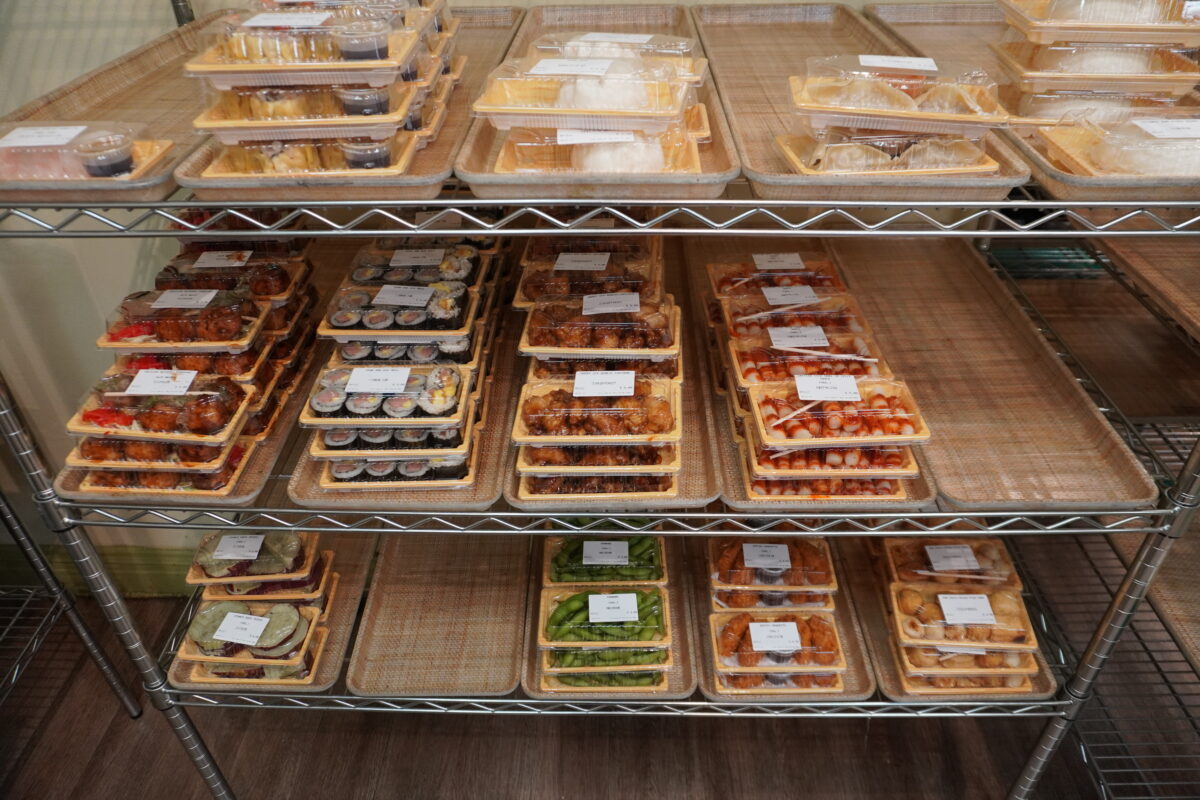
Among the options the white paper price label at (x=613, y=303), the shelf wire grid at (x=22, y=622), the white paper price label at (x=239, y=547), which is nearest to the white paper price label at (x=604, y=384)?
the white paper price label at (x=613, y=303)

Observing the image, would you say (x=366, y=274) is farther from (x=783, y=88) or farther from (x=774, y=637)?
(x=774, y=637)

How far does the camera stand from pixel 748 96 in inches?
56.0

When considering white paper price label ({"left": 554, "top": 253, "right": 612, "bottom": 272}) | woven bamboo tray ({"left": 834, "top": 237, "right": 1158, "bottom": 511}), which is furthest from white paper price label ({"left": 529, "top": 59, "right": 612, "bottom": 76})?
woven bamboo tray ({"left": 834, "top": 237, "right": 1158, "bottom": 511})

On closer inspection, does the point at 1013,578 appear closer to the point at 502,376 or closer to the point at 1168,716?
the point at 1168,716

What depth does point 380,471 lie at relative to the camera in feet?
4.65

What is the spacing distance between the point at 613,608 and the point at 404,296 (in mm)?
739

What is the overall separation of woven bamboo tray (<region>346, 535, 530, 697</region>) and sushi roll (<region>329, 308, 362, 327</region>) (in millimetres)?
655

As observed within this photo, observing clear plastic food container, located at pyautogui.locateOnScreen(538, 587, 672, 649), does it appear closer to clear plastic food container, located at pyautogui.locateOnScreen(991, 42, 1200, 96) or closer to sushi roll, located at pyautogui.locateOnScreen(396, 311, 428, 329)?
sushi roll, located at pyautogui.locateOnScreen(396, 311, 428, 329)

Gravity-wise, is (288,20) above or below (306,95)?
above

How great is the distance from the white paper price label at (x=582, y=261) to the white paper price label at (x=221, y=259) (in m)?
0.63

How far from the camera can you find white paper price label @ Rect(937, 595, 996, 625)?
5.10ft

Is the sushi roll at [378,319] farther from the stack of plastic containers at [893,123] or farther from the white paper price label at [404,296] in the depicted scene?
the stack of plastic containers at [893,123]

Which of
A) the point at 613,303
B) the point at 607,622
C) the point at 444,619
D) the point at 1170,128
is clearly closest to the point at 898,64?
the point at 1170,128

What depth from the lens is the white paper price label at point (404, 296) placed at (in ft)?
4.79
